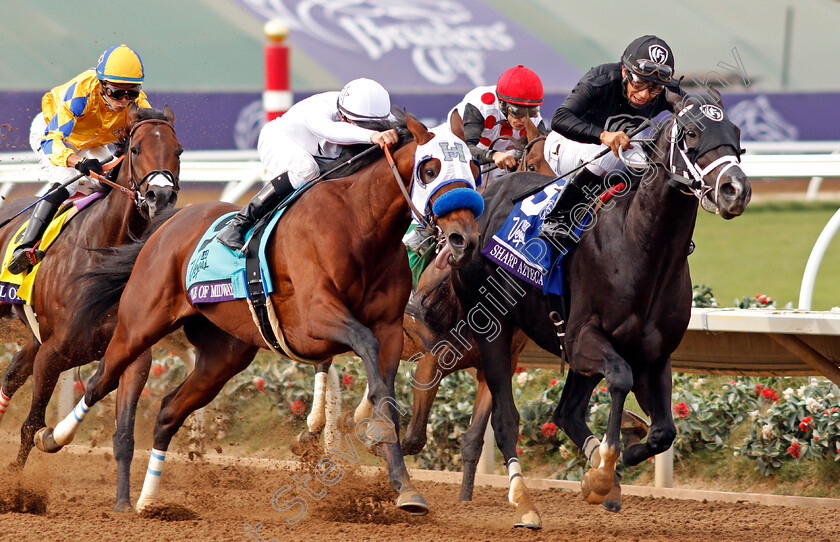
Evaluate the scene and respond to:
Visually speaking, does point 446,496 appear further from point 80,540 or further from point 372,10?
point 372,10

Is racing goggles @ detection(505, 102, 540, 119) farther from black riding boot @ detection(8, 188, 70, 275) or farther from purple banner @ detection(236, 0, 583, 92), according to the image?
purple banner @ detection(236, 0, 583, 92)

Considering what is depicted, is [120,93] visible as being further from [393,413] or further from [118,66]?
[393,413]

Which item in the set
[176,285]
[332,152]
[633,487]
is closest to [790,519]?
[633,487]

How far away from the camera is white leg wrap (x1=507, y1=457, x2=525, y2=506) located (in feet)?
15.8

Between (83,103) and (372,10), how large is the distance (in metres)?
23.5

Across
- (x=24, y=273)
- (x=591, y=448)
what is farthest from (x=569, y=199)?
(x=24, y=273)

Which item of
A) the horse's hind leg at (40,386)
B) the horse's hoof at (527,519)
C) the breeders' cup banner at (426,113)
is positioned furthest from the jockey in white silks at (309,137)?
the breeders' cup banner at (426,113)

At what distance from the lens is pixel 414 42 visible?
2722 cm

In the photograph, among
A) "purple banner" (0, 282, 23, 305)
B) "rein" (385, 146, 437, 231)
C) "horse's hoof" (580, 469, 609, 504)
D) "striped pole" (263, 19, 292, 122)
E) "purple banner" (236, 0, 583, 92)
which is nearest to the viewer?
"rein" (385, 146, 437, 231)

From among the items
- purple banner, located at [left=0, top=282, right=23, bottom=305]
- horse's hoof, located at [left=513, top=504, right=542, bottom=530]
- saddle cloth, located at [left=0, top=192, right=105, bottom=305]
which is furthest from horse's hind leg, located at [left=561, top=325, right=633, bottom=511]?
purple banner, located at [left=0, top=282, right=23, bottom=305]

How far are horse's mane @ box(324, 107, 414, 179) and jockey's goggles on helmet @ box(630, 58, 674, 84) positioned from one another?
0.99m

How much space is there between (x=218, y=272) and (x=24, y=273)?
1.59 m

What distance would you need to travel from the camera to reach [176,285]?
16.9 ft

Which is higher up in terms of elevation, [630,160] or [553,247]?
[630,160]
